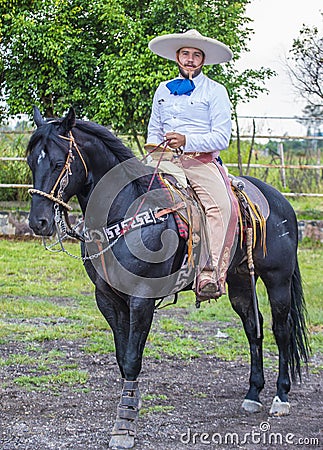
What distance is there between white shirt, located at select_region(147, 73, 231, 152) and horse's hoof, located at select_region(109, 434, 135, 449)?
6.48ft

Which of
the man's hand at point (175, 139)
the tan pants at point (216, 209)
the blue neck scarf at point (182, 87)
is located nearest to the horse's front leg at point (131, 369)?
the tan pants at point (216, 209)

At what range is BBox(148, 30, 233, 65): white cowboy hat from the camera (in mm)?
4836

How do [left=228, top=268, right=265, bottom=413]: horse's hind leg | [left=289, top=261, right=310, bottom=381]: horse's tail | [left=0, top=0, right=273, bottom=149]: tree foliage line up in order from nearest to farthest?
[left=228, top=268, right=265, bottom=413]: horse's hind leg, [left=289, top=261, right=310, bottom=381]: horse's tail, [left=0, top=0, right=273, bottom=149]: tree foliage

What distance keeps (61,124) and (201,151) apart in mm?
1102

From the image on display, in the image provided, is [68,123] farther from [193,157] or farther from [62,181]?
[193,157]

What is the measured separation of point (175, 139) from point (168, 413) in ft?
6.51

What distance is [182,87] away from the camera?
476 cm

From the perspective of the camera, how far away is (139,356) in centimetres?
424

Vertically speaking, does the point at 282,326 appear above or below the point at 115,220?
below

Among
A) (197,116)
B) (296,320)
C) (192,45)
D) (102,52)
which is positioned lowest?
(296,320)

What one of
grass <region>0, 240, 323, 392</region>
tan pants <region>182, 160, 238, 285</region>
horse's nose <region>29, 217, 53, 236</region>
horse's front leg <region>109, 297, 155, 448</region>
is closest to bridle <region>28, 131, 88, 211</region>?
horse's nose <region>29, 217, 53, 236</region>

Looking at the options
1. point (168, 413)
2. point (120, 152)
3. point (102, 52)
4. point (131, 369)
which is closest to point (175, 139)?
point (120, 152)

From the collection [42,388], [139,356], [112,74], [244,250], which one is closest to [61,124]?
[139,356]

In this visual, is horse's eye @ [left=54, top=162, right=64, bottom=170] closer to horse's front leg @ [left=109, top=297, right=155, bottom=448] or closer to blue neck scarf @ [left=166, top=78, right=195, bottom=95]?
horse's front leg @ [left=109, top=297, right=155, bottom=448]
